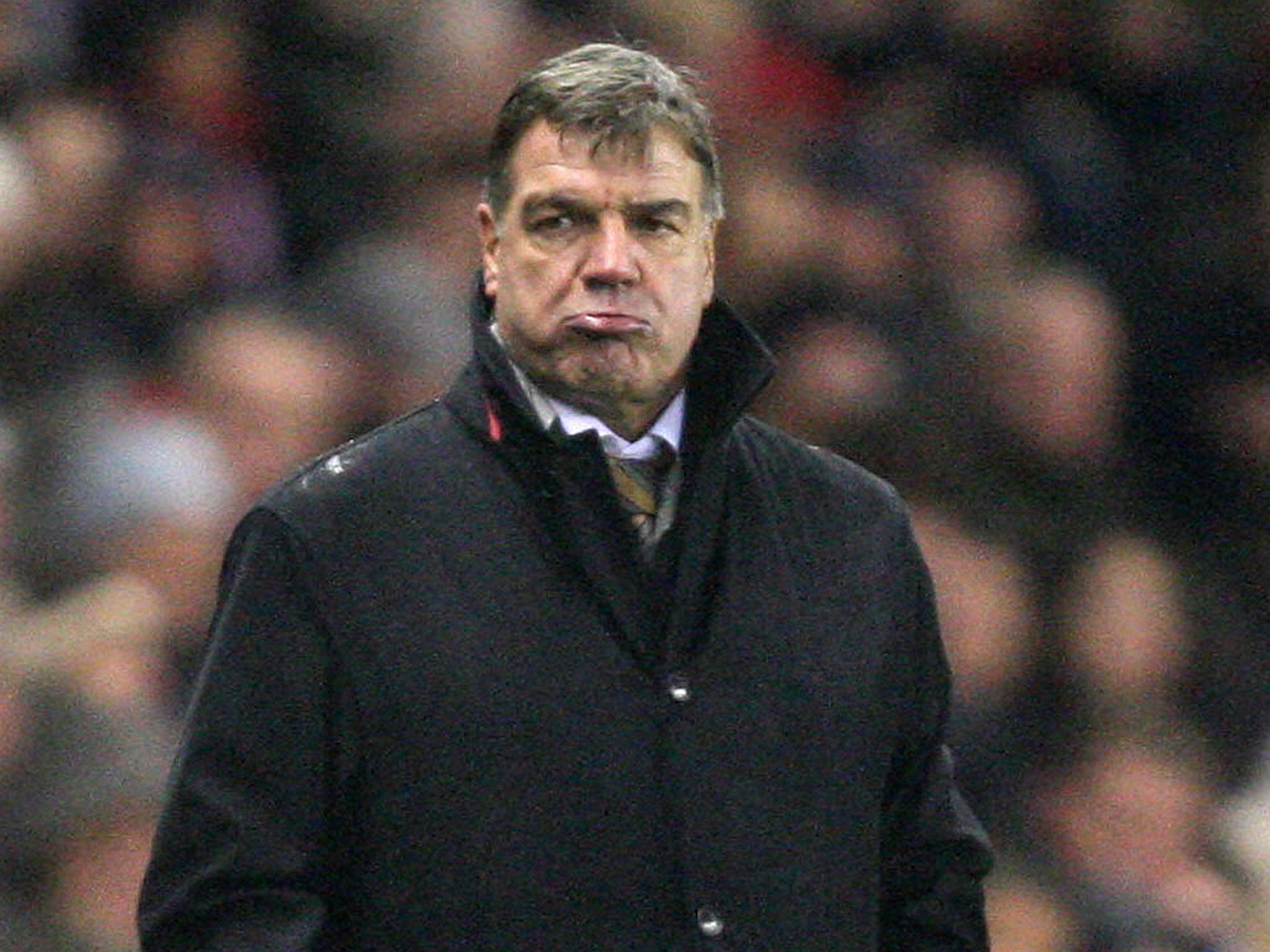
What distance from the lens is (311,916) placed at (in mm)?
2801

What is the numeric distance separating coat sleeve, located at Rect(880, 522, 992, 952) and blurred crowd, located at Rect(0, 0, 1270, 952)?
1.20m

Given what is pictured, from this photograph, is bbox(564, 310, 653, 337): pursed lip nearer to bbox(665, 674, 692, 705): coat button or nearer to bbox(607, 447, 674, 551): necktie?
bbox(607, 447, 674, 551): necktie

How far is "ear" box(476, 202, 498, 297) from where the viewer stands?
304 centimetres

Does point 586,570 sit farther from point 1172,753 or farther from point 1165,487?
point 1165,487

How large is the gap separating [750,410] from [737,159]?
754mm

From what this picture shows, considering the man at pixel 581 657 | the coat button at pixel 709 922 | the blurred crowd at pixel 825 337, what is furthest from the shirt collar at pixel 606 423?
the blurred crowd at pixel 825 337

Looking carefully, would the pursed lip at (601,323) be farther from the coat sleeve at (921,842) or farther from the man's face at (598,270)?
the coat sleeve at (921,842)

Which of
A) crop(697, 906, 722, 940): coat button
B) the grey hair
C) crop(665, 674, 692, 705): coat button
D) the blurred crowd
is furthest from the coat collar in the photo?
the blurred crowd

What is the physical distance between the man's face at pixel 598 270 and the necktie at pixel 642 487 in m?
0.04

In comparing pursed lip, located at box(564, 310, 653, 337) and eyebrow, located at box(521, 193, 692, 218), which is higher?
eyebrow, located at box(521, 193, 692, 218)

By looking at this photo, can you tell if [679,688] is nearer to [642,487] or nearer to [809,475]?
[642,487]

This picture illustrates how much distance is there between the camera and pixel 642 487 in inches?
119

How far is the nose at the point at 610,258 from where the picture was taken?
2.94 m

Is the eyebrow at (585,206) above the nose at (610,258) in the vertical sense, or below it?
above
